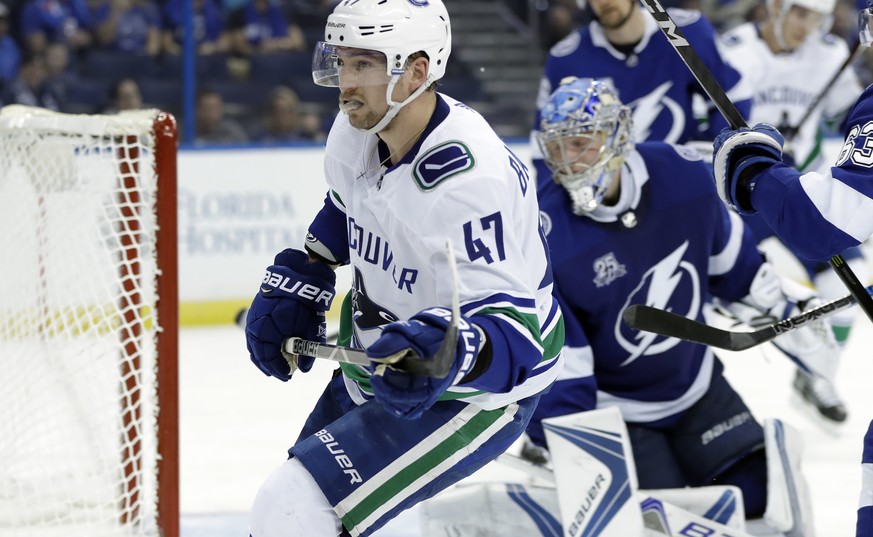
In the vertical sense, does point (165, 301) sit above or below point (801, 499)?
above

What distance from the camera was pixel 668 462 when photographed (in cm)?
286

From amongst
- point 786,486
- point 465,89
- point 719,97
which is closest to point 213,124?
point 465,89

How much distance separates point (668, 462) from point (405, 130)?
48.3 inches

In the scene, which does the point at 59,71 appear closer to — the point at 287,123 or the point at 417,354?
the point at 287,123

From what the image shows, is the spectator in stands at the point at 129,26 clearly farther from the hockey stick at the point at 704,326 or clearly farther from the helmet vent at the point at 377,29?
the helmet vent at the point at 377,29

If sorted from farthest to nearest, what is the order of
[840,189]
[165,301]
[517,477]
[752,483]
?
[517,477], [752,483], [165,301], [840,189]

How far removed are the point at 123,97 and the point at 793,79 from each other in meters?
2.79

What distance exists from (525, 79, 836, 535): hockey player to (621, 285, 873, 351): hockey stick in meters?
0.41

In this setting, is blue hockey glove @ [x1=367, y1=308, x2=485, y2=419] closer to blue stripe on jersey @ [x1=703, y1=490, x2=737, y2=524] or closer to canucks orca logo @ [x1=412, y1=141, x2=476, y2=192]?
canucks orca logo @ [x1=412, y1=141, x2=476, y2=192]

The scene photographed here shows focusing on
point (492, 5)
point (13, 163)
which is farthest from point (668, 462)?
point (492, 5)

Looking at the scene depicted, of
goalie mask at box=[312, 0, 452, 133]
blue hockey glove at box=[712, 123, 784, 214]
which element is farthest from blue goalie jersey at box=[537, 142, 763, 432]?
goalie mask at box=[312, 0, 452, 133]

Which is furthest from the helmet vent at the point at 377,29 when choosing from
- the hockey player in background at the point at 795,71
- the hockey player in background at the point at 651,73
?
the hockey player in background at the point at 795,71

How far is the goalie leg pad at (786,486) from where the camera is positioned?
2723 millimetres

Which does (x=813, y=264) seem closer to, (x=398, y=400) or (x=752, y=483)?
(x=752, y=483)
